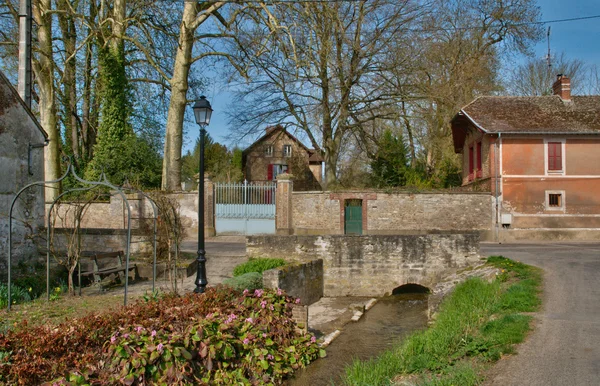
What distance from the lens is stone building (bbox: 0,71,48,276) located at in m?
11.8

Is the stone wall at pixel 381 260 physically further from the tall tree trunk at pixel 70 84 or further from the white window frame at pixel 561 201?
the tall tree trunk at pixel 70 84

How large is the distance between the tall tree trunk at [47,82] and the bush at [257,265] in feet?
32.1

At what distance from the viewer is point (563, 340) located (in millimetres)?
7176

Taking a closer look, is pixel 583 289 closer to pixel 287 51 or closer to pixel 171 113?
pixel 287 51

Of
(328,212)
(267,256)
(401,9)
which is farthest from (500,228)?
(267,256)

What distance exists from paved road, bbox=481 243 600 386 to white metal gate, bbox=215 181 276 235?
14.1 meters

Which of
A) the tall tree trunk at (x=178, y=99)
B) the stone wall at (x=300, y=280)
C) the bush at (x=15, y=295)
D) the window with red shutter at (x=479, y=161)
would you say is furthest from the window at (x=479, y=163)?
the bush at (x=15, y=295)

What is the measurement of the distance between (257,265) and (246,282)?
2781mm

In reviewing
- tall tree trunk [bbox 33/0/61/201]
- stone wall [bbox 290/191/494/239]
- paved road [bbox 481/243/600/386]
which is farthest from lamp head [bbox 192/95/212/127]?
stone wall [bbox 290/191/494/239]

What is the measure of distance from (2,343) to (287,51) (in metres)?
14.3

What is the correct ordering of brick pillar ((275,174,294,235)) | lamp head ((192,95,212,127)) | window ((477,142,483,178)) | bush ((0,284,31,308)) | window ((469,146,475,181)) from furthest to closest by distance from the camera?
window ((469,146,475,181))
window ((477,142,483,178))
brick pillar ((275,174,294,235))
bush ((0,284,31,308))
lamp head ((192,95,212,127))

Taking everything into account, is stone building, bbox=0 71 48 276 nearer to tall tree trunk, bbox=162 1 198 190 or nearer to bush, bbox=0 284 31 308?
bush, bbox=0 284 31 308

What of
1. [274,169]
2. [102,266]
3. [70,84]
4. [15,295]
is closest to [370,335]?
[102,266]

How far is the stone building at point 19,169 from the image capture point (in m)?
11.8
